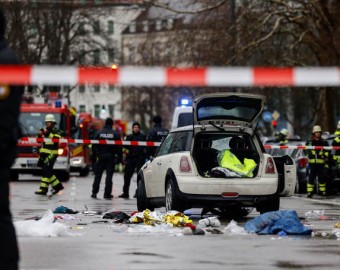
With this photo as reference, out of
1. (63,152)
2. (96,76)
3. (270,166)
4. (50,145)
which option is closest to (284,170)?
(270,166)

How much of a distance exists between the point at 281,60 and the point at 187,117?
20.0 metres

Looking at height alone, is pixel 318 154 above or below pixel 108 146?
below

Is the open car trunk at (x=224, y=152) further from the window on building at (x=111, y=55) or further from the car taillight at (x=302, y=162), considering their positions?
the window on building at (x=111, y=55)

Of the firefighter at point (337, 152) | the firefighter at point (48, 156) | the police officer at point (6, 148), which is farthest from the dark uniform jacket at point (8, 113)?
the firefighter at point (337, 152)

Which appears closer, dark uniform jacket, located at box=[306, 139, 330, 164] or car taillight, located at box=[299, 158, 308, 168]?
dark uniform jacket, located at box=[306, 139, 330, 164]

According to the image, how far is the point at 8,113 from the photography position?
775 cm

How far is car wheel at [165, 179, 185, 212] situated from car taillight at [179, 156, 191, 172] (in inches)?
10.7

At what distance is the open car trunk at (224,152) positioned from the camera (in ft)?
59.5

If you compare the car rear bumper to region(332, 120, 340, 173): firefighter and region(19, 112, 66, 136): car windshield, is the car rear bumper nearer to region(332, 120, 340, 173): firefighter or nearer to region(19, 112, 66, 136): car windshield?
region(332, 120, 340, 173): firefighter

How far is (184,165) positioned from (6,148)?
10112 millimetres

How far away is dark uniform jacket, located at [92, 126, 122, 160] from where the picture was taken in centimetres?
2638

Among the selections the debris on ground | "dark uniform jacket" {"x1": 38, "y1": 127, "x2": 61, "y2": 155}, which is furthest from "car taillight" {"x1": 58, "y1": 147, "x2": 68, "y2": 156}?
the debris on ground

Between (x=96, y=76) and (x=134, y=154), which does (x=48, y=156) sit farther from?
(x=96, y=76)

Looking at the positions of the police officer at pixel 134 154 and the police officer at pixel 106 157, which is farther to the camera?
the police officer at pixel 134 154
